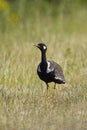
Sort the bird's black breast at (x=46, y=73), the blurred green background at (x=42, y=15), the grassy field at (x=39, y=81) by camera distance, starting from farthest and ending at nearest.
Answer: the blurred green background at (x=42, y=15) < the bird's black breast at (x=46, y=73) < the grassy field at (x=39, y=81)

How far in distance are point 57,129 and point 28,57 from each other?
5855 millimetres

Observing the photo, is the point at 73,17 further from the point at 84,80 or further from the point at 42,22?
the point at 84,80

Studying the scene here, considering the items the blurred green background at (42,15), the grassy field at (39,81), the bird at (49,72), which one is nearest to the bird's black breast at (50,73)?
the bird at (49,72)

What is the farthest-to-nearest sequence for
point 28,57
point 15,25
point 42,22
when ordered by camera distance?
point 42,22 → point 15,25 → point 28,57

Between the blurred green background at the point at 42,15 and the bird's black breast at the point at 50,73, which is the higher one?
the blurred green background at the point at 42,15

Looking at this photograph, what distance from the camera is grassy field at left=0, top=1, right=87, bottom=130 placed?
30.3 feet

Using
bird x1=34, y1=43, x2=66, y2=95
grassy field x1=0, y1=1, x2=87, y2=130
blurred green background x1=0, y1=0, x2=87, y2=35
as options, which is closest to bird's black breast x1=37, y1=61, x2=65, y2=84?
Result: bird x1=34, y1=43, x2=66, y2=95

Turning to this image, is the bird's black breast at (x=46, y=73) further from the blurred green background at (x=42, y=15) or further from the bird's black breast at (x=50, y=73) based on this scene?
the blurred green background at (x=42, y=15)

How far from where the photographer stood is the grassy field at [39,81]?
363 inches

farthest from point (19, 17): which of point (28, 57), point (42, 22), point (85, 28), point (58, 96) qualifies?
point (58, 96)

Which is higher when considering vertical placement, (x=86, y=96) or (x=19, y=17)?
(x=19, y=17)

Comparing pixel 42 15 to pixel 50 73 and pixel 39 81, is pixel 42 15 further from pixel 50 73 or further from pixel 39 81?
pixel 50 73

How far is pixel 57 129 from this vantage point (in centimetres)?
880

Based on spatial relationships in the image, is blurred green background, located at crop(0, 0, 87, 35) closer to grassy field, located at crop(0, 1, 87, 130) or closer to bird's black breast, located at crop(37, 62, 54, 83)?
grassy field, located at crop(0, 1, 87, 130)
